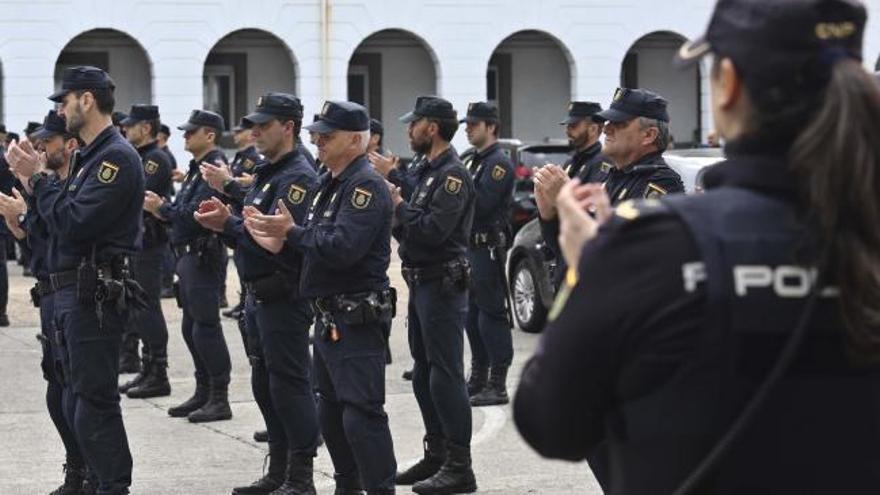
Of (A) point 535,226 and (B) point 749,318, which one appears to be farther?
(A) point 535,226

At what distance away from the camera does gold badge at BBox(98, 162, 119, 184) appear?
6.96 metres

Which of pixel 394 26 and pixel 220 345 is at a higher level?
pixel 394 26

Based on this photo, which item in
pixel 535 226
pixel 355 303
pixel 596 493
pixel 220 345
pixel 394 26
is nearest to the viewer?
pixel 355 303

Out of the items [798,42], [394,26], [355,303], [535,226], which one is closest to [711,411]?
[798,42]

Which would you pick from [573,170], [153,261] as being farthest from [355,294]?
[153,261]

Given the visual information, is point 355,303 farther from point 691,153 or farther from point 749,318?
point 691,153

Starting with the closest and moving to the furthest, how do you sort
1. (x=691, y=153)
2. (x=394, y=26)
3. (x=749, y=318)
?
1. (x=749, y=318)
2. (x=691, y=153)
3. (x=394, y=26)

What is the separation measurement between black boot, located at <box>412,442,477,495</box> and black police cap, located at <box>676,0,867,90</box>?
5380mm

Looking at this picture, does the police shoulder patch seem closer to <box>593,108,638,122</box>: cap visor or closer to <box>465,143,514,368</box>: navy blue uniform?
<box>593,108,638,122</box>: cap visor

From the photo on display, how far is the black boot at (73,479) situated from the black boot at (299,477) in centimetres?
93

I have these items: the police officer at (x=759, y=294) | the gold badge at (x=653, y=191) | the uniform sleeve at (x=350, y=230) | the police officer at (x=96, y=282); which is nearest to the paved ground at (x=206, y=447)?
the police officer at (x=96, y=282)

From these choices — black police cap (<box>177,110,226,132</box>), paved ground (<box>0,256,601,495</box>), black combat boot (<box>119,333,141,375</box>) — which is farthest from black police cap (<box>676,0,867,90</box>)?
black combat boot (<box>119,333,141,375</box>)

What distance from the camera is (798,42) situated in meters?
2.40

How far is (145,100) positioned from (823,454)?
29.7 m
